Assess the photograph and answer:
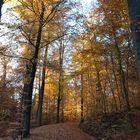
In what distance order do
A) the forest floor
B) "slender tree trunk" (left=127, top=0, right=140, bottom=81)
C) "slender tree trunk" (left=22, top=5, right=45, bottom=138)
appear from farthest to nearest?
"slender tree trunk" (left=22, top=5, right=45, bottom=138) → the forest floor → "slender tree trunk" (left=127, top=0, right=140, bottom=81)

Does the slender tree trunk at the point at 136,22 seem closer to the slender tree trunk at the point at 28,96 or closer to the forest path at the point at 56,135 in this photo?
the slender tree trunk at the point at 28,96

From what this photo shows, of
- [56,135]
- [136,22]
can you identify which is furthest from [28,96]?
[136,22]

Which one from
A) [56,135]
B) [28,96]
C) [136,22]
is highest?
[136,22]

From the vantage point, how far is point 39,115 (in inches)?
968

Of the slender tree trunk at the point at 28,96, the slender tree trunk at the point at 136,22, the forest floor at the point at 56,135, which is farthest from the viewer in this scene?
the slender tree trunk at the point at 28,96

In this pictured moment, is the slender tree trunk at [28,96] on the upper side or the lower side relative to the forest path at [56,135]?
upper

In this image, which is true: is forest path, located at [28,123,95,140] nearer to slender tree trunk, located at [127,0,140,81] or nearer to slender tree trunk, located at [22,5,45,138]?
slender tree trunk, located at [22,5,45,138]

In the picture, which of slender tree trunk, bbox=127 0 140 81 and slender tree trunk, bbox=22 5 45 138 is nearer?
slender tree trunk, bbox=127 0 140 81

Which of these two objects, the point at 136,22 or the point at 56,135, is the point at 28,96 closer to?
the point at 56,135

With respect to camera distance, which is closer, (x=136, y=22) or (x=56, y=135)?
(x=136, y=22)

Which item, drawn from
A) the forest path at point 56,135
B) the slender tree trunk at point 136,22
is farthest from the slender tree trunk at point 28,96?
the slender tree trunk at point 136,22

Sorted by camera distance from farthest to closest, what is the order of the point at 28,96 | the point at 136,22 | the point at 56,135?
the point at 56,135 → the point at 28,96 → the point at 136,22

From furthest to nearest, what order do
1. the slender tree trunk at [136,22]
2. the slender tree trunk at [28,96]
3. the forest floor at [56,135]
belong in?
the slender tree trunk at [28,96] → the forest floor at [56,135] → the slender tree trunk at [136,22]

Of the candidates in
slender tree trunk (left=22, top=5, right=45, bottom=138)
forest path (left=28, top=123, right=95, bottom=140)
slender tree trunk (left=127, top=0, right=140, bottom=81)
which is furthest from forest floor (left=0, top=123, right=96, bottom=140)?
slender tree trunk (left=127, top=0, right=140, bottom=81)
